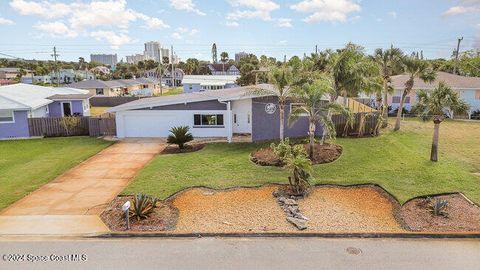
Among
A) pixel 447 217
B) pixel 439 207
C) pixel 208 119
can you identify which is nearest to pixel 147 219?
pixel 439 207

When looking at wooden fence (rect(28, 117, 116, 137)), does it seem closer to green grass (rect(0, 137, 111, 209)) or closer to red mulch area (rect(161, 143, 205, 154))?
green grass (rect(0, 137, 111, 209))

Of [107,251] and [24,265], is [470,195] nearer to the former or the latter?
[107,251]

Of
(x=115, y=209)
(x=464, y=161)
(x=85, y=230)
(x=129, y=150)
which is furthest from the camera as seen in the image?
(x=129, y=150)

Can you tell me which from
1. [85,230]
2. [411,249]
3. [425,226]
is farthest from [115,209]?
[425,226]

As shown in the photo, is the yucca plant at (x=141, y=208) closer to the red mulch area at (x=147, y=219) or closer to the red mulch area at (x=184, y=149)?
the red mulch area at (x=147, y=219)

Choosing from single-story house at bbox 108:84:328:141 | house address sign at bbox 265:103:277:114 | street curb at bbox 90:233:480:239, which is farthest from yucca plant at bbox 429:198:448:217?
house address sign at bbox 265:103:277:114
